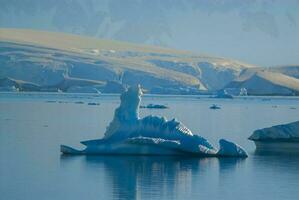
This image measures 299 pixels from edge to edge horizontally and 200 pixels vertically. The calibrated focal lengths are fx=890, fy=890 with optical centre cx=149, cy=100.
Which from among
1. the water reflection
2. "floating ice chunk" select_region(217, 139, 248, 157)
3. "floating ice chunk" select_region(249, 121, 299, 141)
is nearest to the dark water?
the water reflection

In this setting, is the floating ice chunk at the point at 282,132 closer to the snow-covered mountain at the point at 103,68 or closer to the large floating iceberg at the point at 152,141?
the large floating iceberg at the point at 152,141

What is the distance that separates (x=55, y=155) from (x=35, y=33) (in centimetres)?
12005

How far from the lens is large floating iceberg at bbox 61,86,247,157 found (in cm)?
2080

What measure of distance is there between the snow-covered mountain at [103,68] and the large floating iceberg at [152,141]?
6182 centimetres

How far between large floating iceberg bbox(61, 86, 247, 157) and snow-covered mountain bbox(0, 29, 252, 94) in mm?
61820

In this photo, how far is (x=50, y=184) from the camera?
17031 mm

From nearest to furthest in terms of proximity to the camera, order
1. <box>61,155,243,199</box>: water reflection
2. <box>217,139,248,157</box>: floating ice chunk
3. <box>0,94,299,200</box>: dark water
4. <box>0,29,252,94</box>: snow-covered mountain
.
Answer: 1. <box>0,94,299,200</box>: dark water
2. <box>61,155,243,199</box>: water reflection
3. <box>217,139,248,157</box>: floating ice chunk
4. <box>0,29,252,94</box>: snow-covered mountain

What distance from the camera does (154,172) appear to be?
1889cm

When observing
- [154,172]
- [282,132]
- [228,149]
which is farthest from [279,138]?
[154,172]

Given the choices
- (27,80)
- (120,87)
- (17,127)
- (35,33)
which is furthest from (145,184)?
(35,33)

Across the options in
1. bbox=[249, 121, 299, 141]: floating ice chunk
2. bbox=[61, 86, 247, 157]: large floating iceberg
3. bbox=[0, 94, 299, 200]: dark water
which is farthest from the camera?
bbox=[249, 121, 299, 141]: floating ice chunk

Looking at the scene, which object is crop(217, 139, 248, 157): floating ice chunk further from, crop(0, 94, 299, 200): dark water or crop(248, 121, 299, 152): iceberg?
crop(248, 121, 299, 152): iceberg

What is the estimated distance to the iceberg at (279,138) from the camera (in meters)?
23.4

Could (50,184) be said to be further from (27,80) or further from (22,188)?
(27,80)
